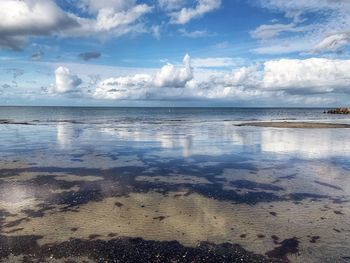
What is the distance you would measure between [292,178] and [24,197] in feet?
47.7

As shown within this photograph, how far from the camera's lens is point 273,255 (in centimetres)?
1028

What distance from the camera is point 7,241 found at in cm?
1092

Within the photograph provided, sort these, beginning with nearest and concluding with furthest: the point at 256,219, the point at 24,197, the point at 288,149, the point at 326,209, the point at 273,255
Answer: the point at 273,255, the point at 256,219, the point at 326,209, the point at 24,197, the point at 288,149

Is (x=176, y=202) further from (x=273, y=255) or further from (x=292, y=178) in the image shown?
(x=292, y=178)

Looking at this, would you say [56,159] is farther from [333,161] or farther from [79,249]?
[333,161]

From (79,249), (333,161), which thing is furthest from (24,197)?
(333,161)

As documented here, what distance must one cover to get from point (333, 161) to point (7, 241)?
23045 mm

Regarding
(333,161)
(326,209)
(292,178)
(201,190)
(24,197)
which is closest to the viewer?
(326,209)

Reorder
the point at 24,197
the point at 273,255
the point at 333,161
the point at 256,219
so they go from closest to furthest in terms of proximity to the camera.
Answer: the point at 273,255 < the point at 256,219 < the point at 24,197 < the point at 333,161

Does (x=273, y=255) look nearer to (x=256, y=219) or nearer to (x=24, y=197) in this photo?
(x=256, y=219)

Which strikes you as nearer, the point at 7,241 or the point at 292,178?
the point at 7,241

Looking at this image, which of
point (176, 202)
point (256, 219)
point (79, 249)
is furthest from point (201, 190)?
point (79, 249)

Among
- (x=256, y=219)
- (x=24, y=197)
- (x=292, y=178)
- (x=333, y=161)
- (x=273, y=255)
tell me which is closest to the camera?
(x=273, y=255)

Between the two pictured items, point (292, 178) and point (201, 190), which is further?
point (292, 178)
